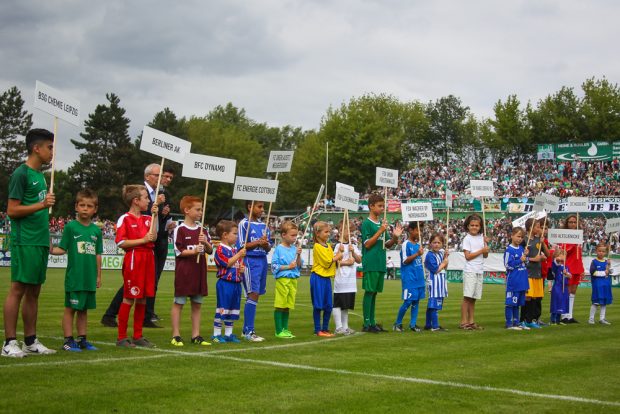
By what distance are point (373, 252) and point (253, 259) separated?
9.00 ft

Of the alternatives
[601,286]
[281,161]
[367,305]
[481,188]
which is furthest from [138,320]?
[601,286]

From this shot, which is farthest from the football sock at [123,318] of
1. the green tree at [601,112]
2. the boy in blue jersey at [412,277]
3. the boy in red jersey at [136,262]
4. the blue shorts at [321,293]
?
the green tree at [601,112]

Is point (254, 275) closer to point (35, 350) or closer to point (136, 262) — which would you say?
point (136, 262)

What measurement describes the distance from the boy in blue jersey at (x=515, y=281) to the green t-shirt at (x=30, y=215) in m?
9.60

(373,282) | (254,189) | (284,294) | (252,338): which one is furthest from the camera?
(373,282)

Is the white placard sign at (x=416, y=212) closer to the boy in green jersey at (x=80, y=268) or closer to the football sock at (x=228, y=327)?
the football sock at (x=228, y=327)

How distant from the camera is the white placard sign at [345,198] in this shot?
46.6ft

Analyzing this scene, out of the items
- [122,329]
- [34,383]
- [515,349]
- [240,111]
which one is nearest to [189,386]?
[34,383]

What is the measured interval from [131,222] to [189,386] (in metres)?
3.37

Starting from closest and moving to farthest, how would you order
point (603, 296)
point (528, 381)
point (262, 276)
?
point (528, 381) < point (262, 276) < point (603, 296)

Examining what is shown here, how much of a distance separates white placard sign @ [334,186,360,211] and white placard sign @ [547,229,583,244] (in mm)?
5274

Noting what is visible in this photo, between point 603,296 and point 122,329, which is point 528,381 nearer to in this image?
point 122,329

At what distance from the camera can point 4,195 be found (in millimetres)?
81875

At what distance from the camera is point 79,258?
9328 mm
